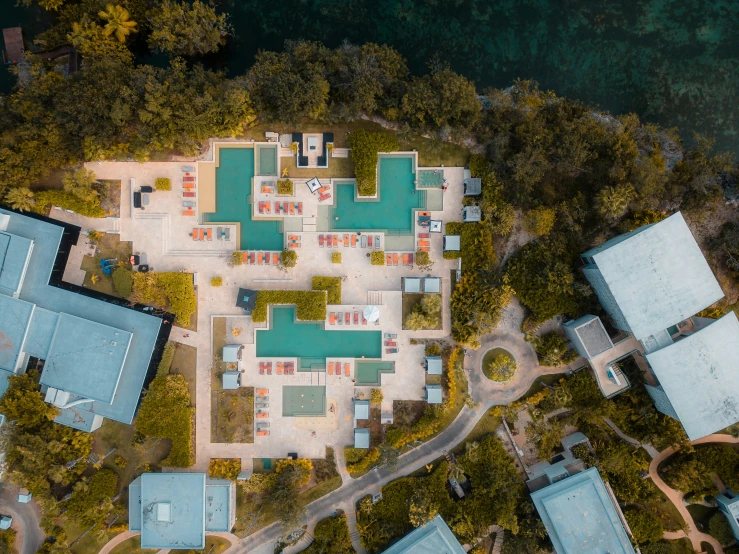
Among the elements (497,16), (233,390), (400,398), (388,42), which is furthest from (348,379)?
(497,16)

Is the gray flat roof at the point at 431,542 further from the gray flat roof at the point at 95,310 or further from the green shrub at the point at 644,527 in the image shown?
the gray flat roof at the point at 95,310

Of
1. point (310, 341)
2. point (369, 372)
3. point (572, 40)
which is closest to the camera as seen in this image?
point (369, 372)

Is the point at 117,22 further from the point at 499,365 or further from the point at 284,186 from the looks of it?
the point at 499,365

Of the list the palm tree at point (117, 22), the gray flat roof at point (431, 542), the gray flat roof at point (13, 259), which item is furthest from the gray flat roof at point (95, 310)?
the gray flat roof at point (431, 542)

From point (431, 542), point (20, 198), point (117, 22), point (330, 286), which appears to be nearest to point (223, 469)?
point (330, 286)

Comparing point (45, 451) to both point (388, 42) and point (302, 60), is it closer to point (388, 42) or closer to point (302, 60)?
point (302, 60)
